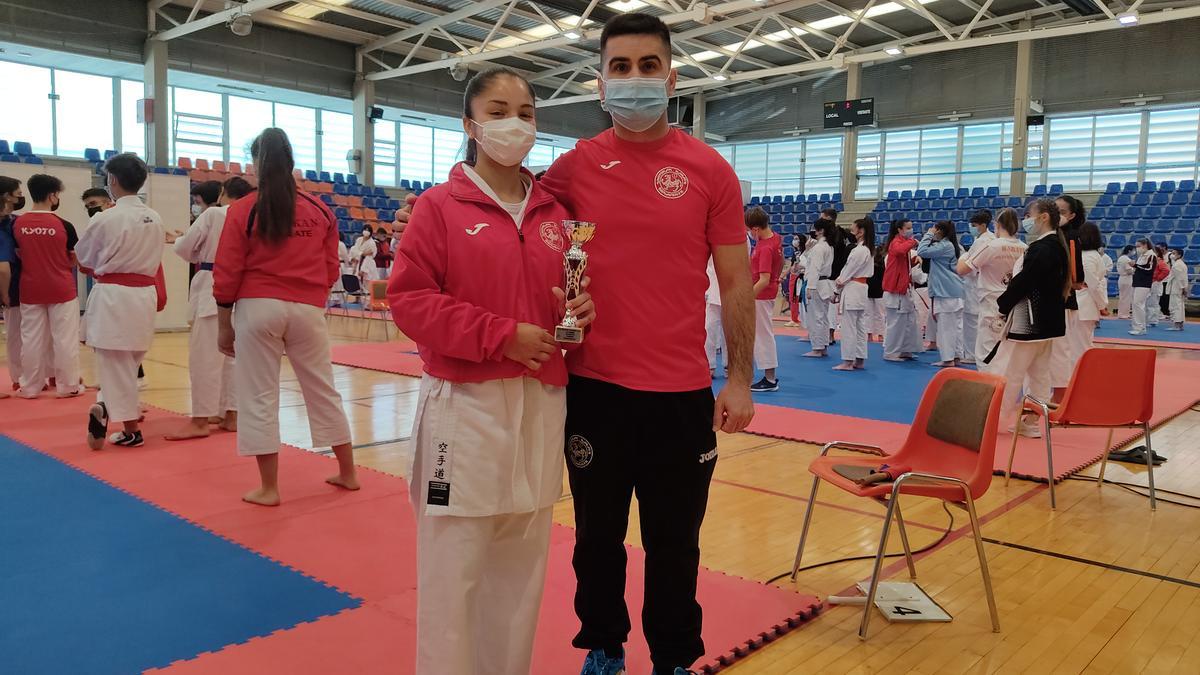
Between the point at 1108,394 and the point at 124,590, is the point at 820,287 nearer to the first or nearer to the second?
the point at 1108,394

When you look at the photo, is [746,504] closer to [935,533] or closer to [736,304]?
[935,533]

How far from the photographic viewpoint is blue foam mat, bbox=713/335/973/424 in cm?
671

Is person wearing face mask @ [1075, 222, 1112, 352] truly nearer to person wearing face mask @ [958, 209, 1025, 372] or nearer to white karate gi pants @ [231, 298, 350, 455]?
person wearing face mask @ [958, 209, 1025, 372]

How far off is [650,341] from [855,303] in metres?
7.31

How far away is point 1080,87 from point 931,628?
21026mm

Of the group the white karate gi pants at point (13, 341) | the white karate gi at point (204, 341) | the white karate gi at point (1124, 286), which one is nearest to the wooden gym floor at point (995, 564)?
the white karate gi at point (204, 341)

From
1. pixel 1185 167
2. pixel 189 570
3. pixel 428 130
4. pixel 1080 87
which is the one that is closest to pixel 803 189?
pixel 1080 87

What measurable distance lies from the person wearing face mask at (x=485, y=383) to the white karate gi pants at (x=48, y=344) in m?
5.82

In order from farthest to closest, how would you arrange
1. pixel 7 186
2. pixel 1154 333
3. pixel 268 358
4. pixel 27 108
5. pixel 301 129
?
pixel 301 129 < pixel 27 108 < pixel 1154 333 < pixel 7 186 < pixel 268 358

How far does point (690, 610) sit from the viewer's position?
83.6 inches

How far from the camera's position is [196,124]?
19.8 meters

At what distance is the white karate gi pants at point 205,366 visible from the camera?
5121 millimetres

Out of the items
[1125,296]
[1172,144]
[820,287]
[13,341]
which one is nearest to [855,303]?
[820,287]

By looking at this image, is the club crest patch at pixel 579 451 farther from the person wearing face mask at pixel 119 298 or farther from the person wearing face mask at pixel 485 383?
the person wearing face mask at pixel 119 298
